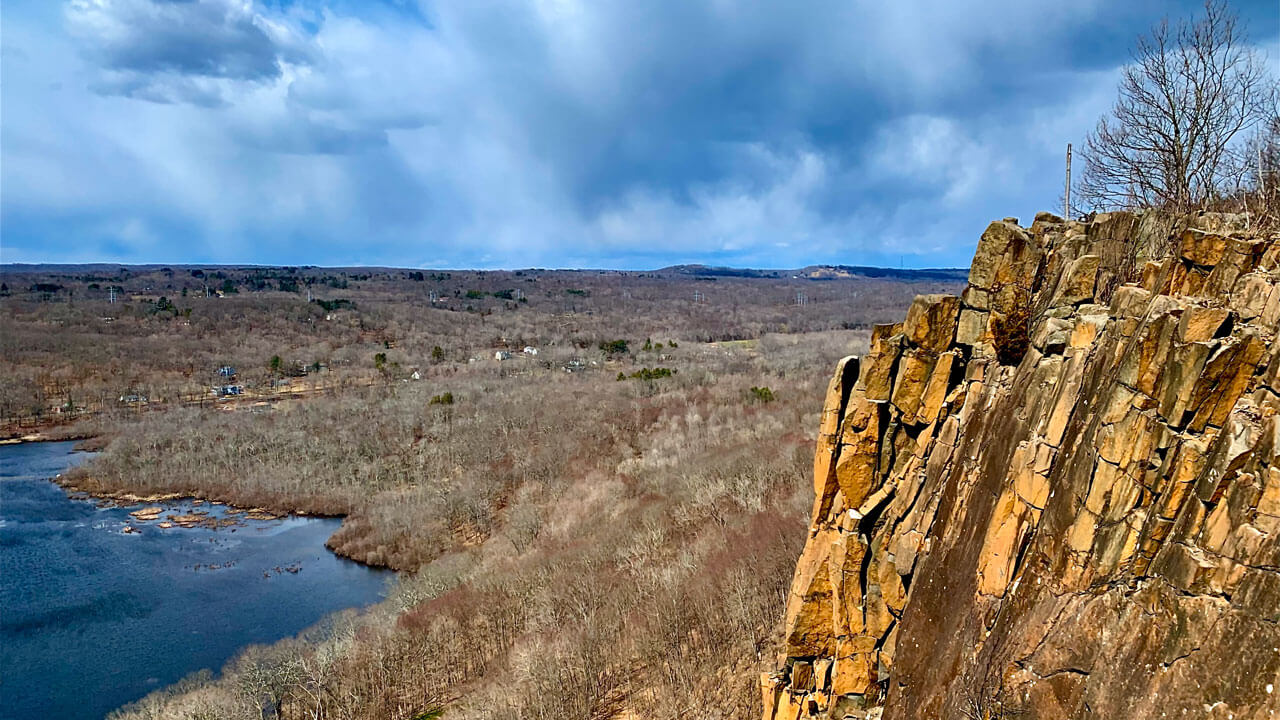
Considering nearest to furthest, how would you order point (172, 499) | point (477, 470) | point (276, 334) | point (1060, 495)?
point (1060, 495) < point (477, 470) < point (172, 499) < point (276, 334)

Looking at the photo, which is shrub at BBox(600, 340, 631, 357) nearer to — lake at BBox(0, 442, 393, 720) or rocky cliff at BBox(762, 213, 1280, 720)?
lake at BBox(0, 442, 393, 720)

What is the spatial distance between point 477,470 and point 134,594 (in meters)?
24.3

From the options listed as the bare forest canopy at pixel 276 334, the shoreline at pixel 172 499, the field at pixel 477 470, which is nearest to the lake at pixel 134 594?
the shoreline at pixel 172 499

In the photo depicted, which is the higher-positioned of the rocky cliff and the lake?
the rocky cliff

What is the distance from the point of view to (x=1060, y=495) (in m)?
7.59

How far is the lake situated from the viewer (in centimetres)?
3173

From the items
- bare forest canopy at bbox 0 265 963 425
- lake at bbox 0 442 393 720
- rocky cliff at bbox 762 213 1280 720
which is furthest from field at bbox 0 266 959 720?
rocky cliff at bbox 762 213 1280 720

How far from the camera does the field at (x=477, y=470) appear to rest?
25.3 metres

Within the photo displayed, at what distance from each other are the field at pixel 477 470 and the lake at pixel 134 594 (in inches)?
134

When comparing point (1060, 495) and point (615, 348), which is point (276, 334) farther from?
point (1060, 495)

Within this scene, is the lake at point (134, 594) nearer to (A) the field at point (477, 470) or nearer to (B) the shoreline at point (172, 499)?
(B) the shoreline at point (172, 499)

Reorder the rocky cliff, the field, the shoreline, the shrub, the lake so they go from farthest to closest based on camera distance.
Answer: the shrub, the shoreline, the lake, the field, the rocky cliff

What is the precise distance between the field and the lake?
3.41 metres

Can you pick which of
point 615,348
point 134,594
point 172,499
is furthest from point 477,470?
point 615,348
